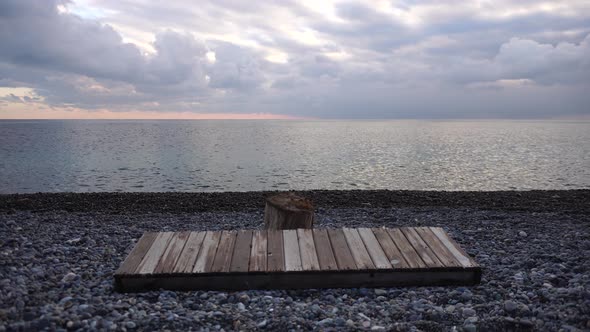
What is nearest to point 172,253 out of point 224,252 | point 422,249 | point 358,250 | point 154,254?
point 154,254

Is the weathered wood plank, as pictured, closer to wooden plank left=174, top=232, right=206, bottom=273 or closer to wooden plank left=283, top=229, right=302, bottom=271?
wooden plank left=283, top=229, right=302, bottom=271

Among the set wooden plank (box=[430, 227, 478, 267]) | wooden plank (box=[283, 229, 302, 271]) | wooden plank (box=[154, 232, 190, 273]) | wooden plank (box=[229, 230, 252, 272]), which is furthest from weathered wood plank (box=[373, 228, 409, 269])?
wooden plank (box=[154, 232, 190, 273])

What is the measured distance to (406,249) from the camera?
745 centimetres

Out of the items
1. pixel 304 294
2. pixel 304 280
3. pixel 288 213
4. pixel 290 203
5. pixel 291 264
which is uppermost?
pixel 290 203

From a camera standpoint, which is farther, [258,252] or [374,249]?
[374,249]

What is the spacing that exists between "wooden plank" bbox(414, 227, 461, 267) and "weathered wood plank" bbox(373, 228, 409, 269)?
652 millimetres

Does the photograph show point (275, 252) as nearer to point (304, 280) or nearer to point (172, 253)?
point (304, 280)

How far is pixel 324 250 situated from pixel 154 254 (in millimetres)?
2950

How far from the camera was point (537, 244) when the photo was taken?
392 inches

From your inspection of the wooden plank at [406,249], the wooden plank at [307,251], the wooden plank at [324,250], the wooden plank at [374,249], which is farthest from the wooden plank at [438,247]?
the wooden plank at [307,251]

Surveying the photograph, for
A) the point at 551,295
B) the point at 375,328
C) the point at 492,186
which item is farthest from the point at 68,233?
the point at 492,186

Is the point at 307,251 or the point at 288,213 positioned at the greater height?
the point at 288,213

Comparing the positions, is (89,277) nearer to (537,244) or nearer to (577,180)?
(537,244)

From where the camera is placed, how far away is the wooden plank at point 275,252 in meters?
6.74
